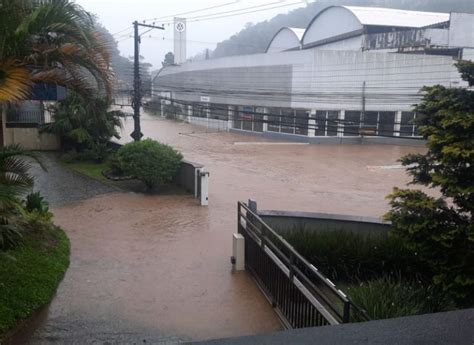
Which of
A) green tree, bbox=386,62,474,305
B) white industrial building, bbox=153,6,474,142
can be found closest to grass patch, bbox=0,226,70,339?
green tree, bbox=386,62,474,305

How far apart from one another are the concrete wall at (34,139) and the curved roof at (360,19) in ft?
Result: 95.6

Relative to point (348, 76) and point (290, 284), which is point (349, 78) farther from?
point (290, 284)

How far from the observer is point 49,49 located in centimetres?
702

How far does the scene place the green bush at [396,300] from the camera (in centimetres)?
570

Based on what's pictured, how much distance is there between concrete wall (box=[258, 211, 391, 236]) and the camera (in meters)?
8.90

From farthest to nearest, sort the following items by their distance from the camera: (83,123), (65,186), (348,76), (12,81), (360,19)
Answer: (360,19), (348,76), (83,123), (65,186), (12,81)

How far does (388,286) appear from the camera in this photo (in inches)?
253

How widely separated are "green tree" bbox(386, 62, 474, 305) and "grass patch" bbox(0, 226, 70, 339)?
4.99 m

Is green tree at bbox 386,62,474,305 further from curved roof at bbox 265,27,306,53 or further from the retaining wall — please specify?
curved roof at bbox 265,27,306,53

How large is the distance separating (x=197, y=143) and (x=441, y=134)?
1130 inches

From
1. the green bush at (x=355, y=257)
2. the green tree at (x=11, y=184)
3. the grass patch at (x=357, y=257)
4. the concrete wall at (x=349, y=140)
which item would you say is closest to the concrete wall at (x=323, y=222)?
the grass patch at (x=357, y=257)

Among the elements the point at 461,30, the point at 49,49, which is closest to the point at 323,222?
the point at 49,49

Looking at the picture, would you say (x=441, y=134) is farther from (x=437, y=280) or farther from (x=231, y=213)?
(x=231, y=213)

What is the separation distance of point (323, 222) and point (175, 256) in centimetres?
283
